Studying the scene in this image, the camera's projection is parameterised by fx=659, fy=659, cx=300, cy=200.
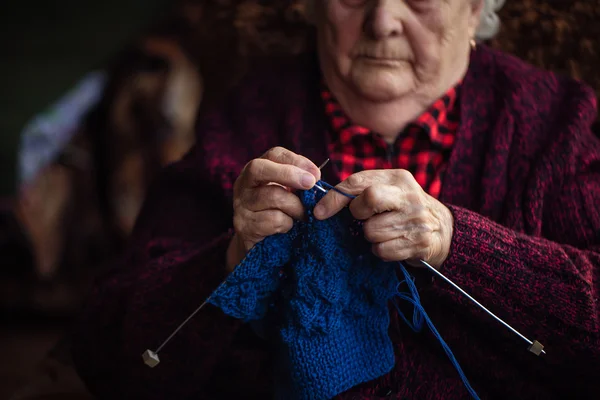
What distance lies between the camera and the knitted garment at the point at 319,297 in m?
0.98

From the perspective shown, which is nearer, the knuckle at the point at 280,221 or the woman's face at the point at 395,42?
the knuckle at the point at 280,221

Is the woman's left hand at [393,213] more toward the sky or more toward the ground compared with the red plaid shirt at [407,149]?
more toward the sky

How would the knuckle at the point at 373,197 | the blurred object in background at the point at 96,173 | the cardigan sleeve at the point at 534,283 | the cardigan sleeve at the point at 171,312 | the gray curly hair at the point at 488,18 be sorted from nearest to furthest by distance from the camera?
1. the knuckle at the point at 373,197
2. the cardigan sleeve at the point at 534,283
3. the cardigan sleeve at the point at 171,312
4. the gray curly hair at the point at 488,18
5. the blurred object in background at the point at 96,173

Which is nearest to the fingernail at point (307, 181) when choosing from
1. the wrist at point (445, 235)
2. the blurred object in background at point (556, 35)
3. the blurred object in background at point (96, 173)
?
the wrist at point (445, 235)

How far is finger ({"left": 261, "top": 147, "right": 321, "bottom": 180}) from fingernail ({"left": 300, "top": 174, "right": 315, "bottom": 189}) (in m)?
0.02

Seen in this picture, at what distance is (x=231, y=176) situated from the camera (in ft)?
4.09

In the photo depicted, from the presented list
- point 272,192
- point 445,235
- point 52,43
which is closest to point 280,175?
point 272,192

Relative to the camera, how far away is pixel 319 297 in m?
0.99

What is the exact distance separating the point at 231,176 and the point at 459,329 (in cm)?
50

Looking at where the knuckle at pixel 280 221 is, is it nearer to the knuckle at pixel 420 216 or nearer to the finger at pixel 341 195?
the finger at pixel 341 195

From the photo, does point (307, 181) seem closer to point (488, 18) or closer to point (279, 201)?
point (279, 201)

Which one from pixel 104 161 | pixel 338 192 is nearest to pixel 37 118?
pixel 104 161

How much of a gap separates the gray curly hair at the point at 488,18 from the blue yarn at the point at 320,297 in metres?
0.52

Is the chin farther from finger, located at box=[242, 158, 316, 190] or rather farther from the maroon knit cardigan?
finger, located at box=[242, 158, 316, 190]
